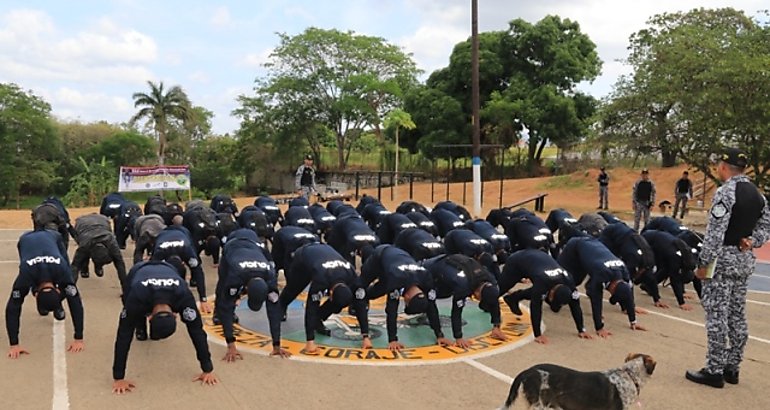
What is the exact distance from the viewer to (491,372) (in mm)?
6418

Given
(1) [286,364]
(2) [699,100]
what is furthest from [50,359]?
(2) [699,100]

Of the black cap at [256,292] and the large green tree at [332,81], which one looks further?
the large green tree at [332,81]

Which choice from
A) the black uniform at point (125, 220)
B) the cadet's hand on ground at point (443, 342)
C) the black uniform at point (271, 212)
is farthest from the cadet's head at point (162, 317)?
the black uniform at point (271, 212)

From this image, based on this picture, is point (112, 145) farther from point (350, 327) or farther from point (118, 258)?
point (350, 327)

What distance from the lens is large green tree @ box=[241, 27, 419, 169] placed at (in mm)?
37062

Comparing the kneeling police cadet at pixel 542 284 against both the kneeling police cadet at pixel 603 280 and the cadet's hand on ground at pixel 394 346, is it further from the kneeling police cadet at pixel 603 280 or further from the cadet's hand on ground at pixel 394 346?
the cadet's hand on ground at pixel 394 346

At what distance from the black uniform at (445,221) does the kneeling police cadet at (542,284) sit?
141 inches

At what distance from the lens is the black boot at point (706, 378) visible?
600 centimetres

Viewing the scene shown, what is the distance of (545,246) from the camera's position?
10.3 metres

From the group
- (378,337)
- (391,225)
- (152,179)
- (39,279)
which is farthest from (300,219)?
(152,179)

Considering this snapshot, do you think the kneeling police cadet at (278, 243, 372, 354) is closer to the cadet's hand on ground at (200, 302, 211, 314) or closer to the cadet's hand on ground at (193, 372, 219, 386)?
the cadet's hand on ground at (193, 372, 219, 386)

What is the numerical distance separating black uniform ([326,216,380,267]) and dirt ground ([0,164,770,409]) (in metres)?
2.83

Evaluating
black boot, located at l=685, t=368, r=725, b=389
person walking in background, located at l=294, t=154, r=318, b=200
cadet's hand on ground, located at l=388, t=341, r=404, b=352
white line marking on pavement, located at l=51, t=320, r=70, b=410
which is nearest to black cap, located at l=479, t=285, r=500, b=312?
cadet's hand on ground, located at l=388, t=341, r=404, b=352

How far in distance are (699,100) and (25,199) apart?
113ft
